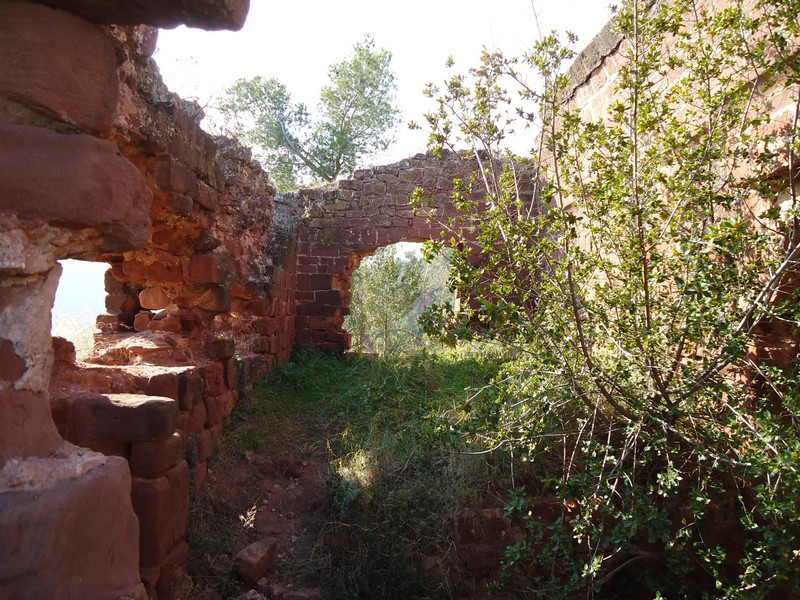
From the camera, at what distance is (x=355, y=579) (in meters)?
3.21

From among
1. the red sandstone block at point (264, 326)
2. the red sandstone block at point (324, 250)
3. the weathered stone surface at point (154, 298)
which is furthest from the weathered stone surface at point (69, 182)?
the red sandstone block at point (324, 250)

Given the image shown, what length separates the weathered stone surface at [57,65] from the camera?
50.0 inches

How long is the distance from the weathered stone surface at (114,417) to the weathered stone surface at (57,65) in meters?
1.30

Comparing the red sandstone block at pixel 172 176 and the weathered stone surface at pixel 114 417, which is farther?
the red sandstone block at pixel 172 176

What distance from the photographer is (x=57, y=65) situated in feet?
4.37

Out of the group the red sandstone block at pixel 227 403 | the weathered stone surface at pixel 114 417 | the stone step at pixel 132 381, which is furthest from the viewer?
the red sandstone block at pixel 227 403

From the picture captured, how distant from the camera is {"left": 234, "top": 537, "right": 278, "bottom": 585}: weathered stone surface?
318 centimetres

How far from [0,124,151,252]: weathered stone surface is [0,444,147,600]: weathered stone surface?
22.3 inches

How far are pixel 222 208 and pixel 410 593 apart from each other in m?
4.03

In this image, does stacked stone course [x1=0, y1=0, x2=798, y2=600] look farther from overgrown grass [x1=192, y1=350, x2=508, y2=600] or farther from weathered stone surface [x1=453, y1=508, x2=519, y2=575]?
weathered stone surface [x1=453, y1=508, x2=519, y2=575]

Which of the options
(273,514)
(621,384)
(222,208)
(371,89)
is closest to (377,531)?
(273,514)

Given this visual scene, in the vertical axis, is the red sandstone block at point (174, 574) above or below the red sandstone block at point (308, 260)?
below

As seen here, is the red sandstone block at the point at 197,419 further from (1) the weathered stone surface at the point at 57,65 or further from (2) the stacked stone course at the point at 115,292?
(1) the weathered stone surface at the point at 57,65

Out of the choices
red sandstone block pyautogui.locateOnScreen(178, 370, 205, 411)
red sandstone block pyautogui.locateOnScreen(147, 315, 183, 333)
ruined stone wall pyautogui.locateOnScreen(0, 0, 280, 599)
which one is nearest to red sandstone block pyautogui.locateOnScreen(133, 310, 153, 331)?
red sandstone block pyautogui.locateOnScreen(147, 315, 183, 333)
